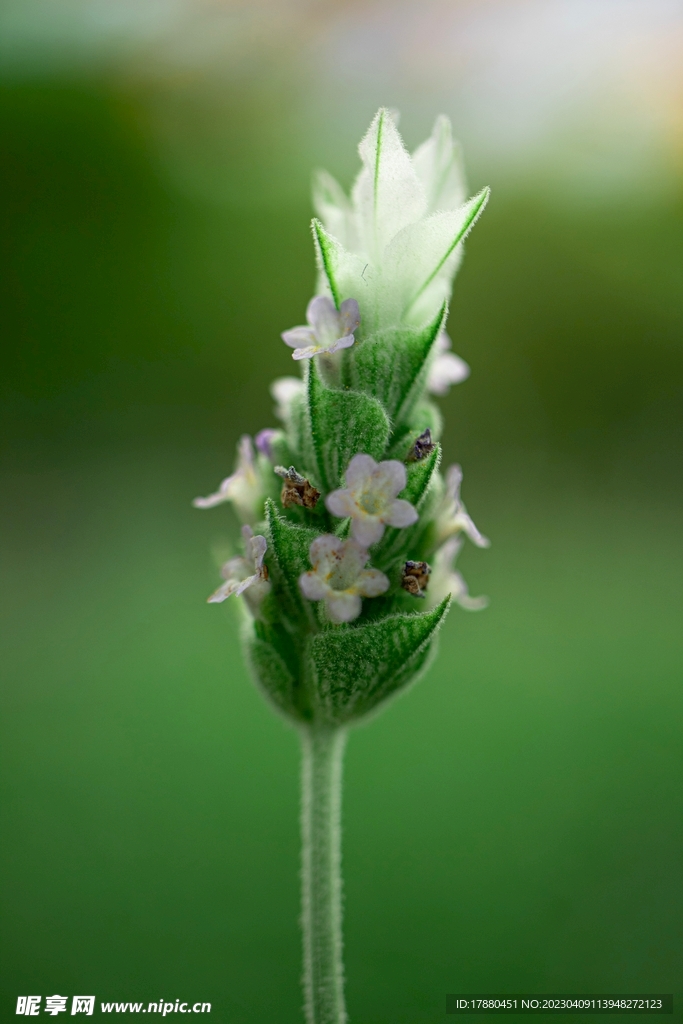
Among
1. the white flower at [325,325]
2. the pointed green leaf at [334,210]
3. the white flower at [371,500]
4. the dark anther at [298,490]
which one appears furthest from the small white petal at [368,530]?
the pointed green leaf at [334,210]

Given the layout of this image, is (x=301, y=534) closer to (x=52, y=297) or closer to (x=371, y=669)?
(x=371, y=669)

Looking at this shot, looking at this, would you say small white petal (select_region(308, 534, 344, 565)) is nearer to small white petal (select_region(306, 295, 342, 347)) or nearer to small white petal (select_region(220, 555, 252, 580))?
small white petal (select_region(220, 555, 252, 580))

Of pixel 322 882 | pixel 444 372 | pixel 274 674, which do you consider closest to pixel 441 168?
pixel 444 372

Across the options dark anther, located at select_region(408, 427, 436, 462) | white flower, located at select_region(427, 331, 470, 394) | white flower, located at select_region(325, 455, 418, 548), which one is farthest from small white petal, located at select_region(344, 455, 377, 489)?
white flower, located at select_region(427, 331, 470, 394)

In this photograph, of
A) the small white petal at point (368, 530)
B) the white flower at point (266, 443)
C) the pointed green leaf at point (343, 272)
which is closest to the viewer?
the small white petal at point (368, 530)

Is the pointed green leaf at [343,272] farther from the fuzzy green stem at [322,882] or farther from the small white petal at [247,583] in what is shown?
the fuzzy green stem at [322,882]

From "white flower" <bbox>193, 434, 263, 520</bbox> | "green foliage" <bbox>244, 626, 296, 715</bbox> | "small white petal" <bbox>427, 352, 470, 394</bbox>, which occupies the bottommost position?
"green foliage" <bbox>244, 626, 296, 715</bbox>
